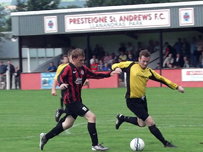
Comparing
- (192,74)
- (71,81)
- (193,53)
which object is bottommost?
(192,74)

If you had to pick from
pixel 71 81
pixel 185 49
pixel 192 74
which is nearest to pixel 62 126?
pixel 71 81

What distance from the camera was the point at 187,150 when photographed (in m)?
8.38

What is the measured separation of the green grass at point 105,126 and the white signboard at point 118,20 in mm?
9070

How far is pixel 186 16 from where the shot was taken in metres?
27.2

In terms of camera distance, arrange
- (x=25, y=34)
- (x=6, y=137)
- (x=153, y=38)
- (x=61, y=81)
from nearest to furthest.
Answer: (x=61, y=81) < (x=6, y=137) < (x=25, y=34) < (x=153, y=38)

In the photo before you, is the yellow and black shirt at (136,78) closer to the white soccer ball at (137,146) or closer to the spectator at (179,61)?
the white soccer ball at (137,146)

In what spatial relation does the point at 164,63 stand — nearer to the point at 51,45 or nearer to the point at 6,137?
the point at 51,45

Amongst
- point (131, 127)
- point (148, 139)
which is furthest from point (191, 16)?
point (148, 139)

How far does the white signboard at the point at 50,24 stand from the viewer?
2922 centimetres

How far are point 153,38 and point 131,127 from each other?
2150 cm

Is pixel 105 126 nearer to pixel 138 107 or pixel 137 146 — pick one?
pixel 138 107

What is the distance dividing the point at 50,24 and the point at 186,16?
26.4 ft

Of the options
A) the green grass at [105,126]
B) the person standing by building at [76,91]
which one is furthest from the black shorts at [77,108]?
the green grass at [105,126]

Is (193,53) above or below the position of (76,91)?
above
